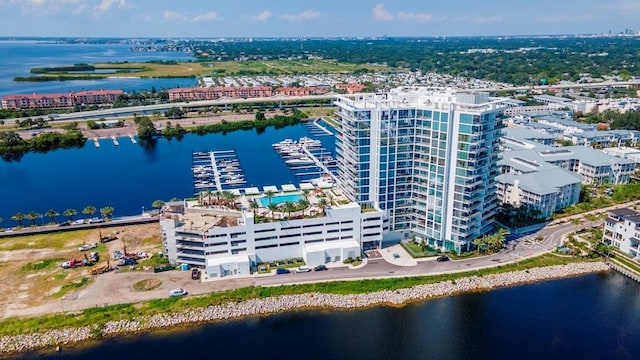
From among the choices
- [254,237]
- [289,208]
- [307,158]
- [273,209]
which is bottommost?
[307,158]

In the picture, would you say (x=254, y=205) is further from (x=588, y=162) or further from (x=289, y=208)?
(x=588, y=162)

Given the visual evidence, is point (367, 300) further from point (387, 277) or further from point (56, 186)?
point (56, 186)

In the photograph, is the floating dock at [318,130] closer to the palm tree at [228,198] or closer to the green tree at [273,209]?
the palm tree at [228,198]

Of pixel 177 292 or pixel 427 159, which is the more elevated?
pixel 427 159

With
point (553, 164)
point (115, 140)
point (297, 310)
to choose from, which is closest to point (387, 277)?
point (297, 310)

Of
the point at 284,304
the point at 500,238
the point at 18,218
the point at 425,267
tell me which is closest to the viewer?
the point at 284,304

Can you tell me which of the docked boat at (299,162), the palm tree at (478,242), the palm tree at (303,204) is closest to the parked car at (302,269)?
the palm tree at (303,204)

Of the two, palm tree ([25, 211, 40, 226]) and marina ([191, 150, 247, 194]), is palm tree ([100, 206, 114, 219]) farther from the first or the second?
marina ([191, 150, 247, 194])

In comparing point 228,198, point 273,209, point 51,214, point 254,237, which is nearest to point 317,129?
point 228,198
